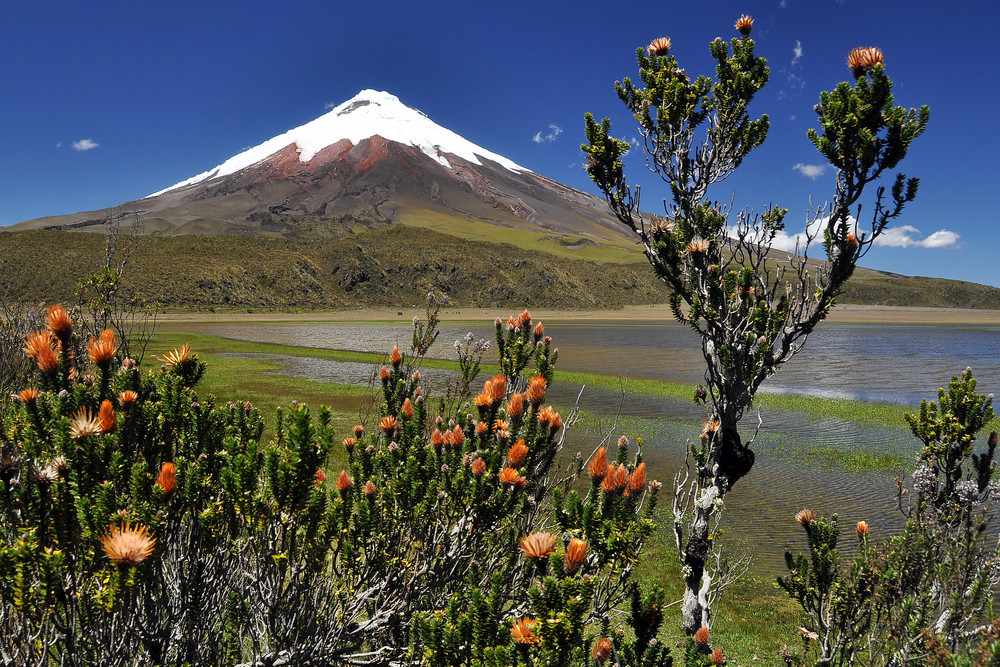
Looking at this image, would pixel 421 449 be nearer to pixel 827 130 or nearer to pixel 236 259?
pixel 827 130

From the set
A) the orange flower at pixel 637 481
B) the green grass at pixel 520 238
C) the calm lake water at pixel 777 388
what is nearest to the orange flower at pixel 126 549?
the orange flower at pixel 637 481

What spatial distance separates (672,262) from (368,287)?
318 feet

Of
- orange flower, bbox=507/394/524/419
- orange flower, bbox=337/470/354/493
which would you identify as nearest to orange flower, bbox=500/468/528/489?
orange flower, bbox=507/394/524/419

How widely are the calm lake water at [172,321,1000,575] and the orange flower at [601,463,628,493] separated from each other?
28.1ft

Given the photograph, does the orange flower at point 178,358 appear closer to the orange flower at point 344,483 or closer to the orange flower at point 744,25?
the orange flower at point 344,483

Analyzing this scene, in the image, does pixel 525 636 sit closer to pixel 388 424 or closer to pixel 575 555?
pixel 575 555

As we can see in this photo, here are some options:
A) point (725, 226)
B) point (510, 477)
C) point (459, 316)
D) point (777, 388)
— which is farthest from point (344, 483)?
point (459, 316)

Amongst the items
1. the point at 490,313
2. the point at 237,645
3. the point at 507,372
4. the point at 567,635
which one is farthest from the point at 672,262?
the point at 490,313

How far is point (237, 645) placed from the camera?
3.46 meters

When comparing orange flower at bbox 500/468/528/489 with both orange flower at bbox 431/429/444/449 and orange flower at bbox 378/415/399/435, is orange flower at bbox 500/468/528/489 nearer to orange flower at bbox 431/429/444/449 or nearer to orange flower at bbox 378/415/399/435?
orange flower at bbox 431/429/444/449

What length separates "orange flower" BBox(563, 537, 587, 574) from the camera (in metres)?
1.88

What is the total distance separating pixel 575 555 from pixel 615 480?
0.77 metres

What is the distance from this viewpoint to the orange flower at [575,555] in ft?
6.16

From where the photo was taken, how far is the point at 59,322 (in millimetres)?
2605
